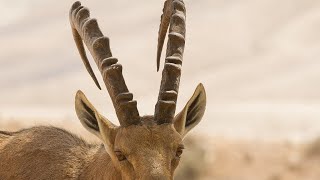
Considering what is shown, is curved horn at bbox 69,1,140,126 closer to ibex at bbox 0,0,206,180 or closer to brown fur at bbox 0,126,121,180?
ibex at bbox 0,0,206,180

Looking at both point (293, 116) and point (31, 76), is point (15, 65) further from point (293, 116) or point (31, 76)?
point (293, 116)

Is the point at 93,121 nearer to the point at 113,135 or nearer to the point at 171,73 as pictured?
the point at 113,135

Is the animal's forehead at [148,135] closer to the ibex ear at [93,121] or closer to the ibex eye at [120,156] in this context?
the ibex eye at [120,156]

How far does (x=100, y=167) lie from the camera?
37.5ft

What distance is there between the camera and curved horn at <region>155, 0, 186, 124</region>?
416 inches

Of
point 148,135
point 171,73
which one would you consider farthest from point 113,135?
point 171,73

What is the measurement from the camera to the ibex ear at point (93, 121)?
35.3 ft

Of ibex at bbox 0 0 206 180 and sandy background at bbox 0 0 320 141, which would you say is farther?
sandy background at bbox 0 0 320 141

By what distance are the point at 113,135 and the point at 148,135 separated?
0.68m

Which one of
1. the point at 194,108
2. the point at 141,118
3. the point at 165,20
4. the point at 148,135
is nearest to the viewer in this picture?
the point at 148,135

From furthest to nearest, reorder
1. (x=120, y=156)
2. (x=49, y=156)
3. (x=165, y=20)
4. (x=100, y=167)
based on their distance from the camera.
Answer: (x=165, y=20), (x=49, y=156), (x=100, y=167), (x=120, y=156)

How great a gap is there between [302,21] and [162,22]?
79.9m

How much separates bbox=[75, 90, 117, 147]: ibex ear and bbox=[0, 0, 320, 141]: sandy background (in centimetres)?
5262

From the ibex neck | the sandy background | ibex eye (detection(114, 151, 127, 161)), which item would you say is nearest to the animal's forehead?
ibex eye (detection(114, 151, 127, 161))
